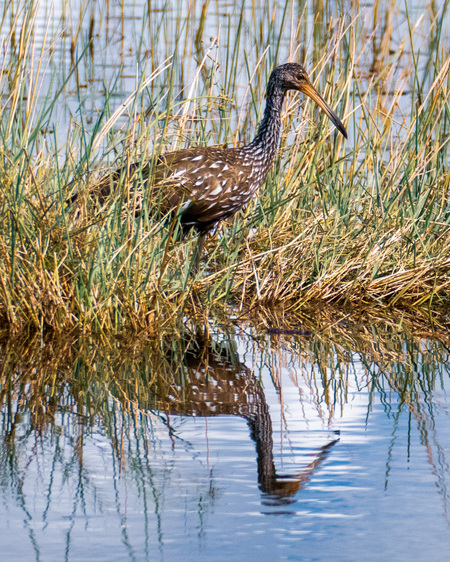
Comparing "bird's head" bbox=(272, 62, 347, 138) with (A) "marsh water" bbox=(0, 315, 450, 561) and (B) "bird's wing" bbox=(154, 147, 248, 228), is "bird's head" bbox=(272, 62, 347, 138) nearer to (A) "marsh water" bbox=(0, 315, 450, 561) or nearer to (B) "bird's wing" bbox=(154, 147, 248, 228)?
(B) "bird's wing" bbox=(154, 147, 248, 228)

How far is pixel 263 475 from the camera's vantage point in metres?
3.41

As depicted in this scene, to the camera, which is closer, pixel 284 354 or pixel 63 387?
pixel 63 387

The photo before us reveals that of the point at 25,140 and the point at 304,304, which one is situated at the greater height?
the point at 25,140

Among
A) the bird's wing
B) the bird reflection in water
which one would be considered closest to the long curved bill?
the bird's wing

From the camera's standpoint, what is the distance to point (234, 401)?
14.1 feet

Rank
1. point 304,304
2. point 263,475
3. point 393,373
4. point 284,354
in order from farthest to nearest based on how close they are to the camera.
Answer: point 304,304
point 284,354
point 393,373
point 263,475

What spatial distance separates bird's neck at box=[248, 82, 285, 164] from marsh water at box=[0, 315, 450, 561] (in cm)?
157

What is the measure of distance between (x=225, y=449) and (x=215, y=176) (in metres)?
2.74

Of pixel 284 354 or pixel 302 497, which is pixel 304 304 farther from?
pixel 302 497

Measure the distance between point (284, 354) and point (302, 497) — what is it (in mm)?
1841

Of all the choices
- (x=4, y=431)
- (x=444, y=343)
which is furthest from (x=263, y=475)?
(x=444, y=343)

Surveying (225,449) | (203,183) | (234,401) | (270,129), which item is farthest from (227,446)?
(270,129)

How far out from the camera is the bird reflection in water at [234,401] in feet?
11.0

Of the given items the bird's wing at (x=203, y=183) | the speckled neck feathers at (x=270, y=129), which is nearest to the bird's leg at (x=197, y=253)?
the bird's wing at (x=203, y=183)
